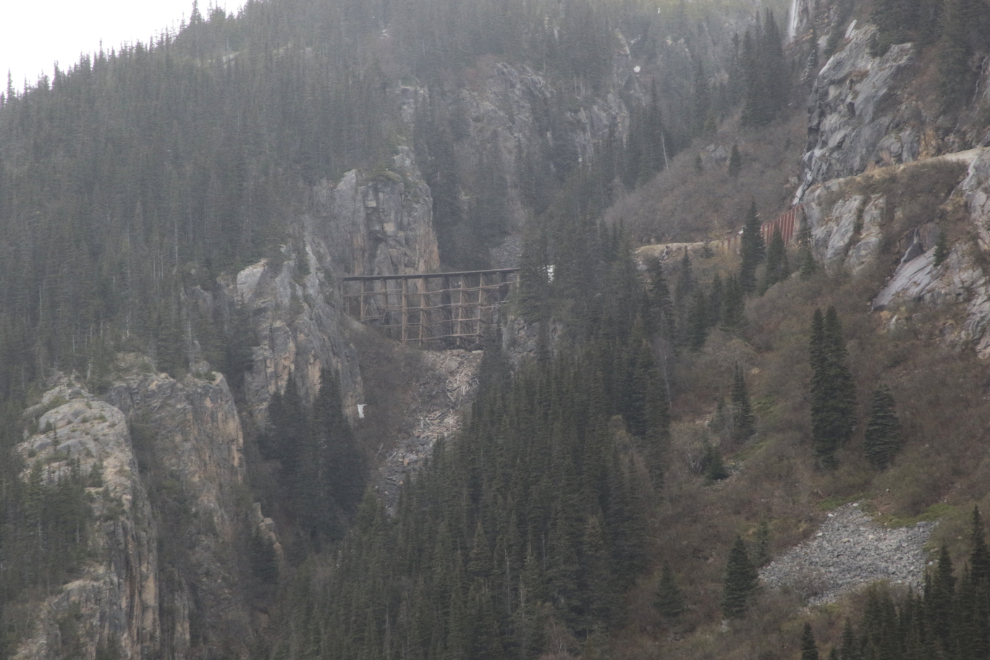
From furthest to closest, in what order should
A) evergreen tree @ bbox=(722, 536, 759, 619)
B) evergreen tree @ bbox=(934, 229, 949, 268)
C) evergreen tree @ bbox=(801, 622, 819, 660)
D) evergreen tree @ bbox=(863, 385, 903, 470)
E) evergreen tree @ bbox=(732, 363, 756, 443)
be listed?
evergreen tree @ bbox=(732, 363, 756, 443)
evergreen tree @ bbox=(934, 229, 949, 268)
evergreen tree @ bbox=(863, 385, 903, 470)
evergreen tree @ bbox=(722, 536, 759, 619)
evergreen tree @ bbox=(801, 622, 819, 660)

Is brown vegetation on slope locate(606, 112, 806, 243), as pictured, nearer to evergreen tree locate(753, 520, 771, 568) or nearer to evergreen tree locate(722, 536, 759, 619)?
evergreen tree locate(753, 520, 771, 568)

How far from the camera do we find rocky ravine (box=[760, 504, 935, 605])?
65938mm

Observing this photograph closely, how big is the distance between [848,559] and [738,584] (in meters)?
6.00

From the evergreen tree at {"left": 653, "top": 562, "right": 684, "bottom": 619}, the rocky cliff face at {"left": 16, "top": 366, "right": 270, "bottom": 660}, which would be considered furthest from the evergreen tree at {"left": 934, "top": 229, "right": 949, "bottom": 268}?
the rocky cliff face at {"left": 16, "top": 366, "right": 270, "bottom": 660}

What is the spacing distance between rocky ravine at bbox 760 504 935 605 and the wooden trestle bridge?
77938mm

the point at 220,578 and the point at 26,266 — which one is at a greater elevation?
the point at 26,266

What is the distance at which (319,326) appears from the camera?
137250 mm

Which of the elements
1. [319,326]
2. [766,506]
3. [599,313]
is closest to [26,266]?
[319,326]

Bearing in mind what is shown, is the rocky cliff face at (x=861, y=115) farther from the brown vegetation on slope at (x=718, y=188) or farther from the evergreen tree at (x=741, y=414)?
the evergreen tree at (x=741, y=414)

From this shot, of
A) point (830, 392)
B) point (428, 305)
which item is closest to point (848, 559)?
point (830, 392)

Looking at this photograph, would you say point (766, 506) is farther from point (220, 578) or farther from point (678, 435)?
point (220, 578)

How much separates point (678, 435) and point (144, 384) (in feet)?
172

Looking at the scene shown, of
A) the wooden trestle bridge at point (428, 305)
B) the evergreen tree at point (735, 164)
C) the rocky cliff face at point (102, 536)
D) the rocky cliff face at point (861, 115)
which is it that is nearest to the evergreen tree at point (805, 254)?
the rocky cliff face at point (861, 115)

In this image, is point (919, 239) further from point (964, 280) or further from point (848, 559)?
point (848, 559)
